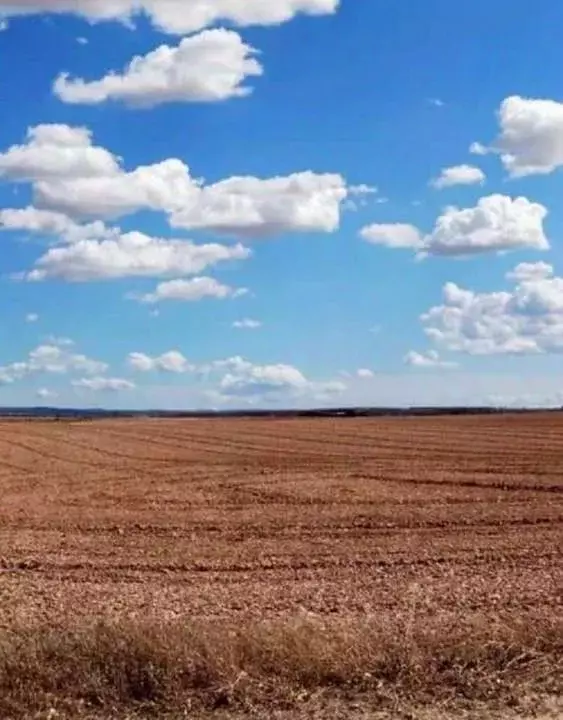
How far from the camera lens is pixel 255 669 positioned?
296 inches

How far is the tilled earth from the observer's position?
12547 mm

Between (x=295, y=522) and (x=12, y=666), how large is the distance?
12.8m

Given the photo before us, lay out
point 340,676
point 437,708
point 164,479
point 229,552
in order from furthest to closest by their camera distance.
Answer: point 164,479 → point 229,552 → point 340,676 → point 437,708

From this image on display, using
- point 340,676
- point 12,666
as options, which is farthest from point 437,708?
point 12,666

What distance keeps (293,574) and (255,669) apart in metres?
7.19

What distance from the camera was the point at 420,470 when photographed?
31.0 meters

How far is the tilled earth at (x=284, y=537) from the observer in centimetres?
1255

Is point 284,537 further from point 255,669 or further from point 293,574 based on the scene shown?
point 255,669

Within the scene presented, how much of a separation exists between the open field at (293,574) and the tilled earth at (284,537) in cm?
6

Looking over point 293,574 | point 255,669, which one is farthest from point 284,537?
point 255,669

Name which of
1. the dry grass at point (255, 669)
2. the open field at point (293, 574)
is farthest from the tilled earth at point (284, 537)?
the dry grass at point (255, 669)

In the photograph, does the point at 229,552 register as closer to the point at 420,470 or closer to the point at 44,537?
the point at 44,537

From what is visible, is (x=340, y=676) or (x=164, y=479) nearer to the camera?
(x=340, y=676)

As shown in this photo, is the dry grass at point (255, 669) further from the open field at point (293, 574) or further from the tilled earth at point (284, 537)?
the tilled earth at point (284, 537)
